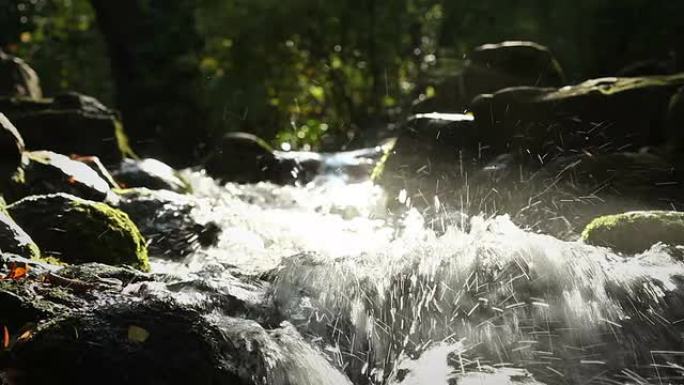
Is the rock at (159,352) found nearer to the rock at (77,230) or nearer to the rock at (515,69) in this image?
the rock at (77,230)

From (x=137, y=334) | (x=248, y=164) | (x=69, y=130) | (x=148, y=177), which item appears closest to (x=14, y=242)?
(x=137, y=334)

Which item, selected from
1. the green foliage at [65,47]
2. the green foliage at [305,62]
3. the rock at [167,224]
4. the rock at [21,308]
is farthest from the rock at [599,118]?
the green foliage at [65,47]

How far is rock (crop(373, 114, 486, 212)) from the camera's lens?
788 centimetres

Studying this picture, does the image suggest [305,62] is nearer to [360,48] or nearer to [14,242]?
[360,48]

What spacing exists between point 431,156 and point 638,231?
3.32 m

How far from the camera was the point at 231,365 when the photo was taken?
335cm

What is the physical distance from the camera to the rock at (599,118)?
748 cm

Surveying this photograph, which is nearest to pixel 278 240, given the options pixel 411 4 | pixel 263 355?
pixel 263 355

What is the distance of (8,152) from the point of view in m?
6.82

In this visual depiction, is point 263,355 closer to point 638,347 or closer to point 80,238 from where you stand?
point 638,347

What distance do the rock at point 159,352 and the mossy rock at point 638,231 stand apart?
7.89 ft

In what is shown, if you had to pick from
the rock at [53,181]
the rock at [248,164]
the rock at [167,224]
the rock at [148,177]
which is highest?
the rock at [53,181]

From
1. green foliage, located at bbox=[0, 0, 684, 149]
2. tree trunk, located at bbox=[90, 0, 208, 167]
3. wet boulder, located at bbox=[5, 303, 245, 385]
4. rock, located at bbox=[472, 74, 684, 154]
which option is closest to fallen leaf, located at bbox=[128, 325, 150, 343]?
wet boulder, located at bbox=[5, 303, 245, 385]

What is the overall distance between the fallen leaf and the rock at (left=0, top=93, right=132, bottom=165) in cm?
707
